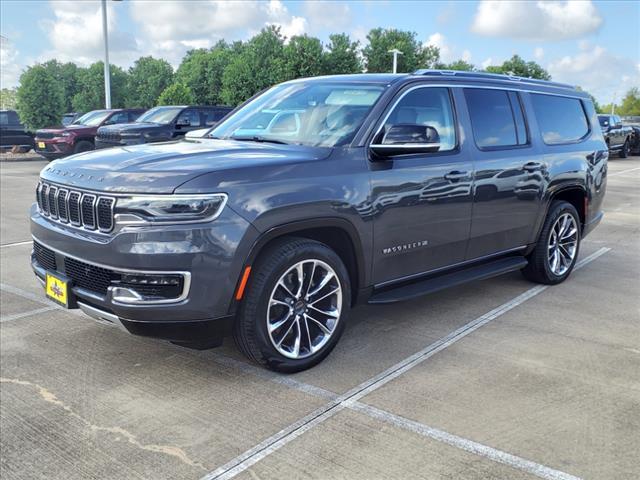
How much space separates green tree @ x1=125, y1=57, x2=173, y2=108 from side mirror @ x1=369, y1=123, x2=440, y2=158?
173ft

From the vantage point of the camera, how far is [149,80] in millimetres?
54625

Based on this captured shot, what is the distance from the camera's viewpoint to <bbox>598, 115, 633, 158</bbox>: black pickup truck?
2394cm

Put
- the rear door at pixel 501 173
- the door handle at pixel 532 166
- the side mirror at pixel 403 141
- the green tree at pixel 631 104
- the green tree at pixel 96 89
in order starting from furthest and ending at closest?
the green tree at pixel 631 104 → the green tree at pixel 96 89 → the door handle at pixel 532 166 → the rear door at pixel 501 173 → the side mirror at pixel 403 141

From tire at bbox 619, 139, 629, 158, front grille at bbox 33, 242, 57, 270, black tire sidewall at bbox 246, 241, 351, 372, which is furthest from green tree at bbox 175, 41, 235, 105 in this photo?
black tire sidewall at bbox 246, 241, 351, 372

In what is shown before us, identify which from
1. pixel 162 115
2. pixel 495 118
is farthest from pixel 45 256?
pixel 162 115

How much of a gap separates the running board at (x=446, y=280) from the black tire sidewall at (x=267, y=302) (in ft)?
1.13

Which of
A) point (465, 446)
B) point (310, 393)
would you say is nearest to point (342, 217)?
point (310, 393)

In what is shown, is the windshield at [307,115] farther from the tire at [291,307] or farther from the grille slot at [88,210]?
the grille slot at [88,210]

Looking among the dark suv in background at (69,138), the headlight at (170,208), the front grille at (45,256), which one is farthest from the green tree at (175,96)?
the headlight at (170,208)

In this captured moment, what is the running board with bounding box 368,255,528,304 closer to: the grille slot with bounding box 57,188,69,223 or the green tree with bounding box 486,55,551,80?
the grille slot with bounding box 57,188,69,223

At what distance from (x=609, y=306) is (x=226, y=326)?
12.0 feet

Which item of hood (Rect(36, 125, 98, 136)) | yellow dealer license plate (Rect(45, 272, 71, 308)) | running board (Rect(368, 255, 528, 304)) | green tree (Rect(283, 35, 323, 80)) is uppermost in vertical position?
green tree (Rect(283, 35, 323, 80))

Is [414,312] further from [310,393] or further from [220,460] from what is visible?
[220,460]

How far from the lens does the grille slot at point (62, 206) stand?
369cm
